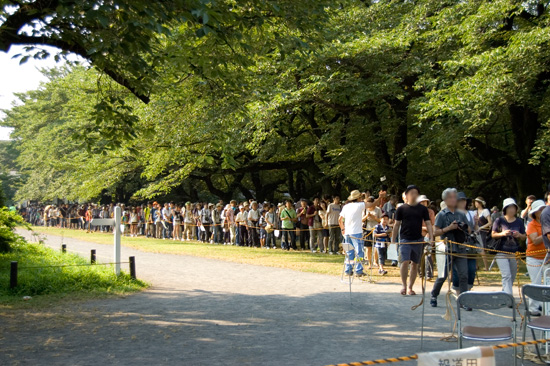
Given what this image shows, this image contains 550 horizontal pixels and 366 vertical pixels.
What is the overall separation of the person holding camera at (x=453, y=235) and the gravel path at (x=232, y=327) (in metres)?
0.58

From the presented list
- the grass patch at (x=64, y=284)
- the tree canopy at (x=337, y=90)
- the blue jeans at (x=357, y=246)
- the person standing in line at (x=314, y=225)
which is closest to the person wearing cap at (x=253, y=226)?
the tree canopy at (x=337, y=90)

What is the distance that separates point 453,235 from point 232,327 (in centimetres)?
381

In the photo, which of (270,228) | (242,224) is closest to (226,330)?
(270,228)

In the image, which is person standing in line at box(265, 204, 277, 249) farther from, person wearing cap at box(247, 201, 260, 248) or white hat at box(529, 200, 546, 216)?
white hat at box(529, 200, 546, 216)

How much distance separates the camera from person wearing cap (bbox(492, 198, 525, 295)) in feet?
30.0

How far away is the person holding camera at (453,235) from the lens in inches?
341

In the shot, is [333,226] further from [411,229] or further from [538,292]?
[538,292]

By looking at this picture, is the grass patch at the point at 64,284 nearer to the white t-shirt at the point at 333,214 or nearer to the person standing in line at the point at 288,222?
the white t-shirt at the point at 333,214

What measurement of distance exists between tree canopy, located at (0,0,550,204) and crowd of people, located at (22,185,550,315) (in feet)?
7.91

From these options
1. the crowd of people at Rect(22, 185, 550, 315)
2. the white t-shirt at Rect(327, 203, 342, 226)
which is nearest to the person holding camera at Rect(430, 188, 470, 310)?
the crowd of people at Rect(22, 185, 550, 315)

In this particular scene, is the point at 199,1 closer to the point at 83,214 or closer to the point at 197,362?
the point at 197,362

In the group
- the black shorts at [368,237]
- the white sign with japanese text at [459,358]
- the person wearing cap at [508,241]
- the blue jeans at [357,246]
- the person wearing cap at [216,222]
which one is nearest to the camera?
the white sign with japanese text at [459,358]

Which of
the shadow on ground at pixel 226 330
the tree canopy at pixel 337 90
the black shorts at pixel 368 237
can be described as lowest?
the shadow on ground at pixel 226 330

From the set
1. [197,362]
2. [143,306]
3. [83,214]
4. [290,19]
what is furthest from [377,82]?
[83,214]
